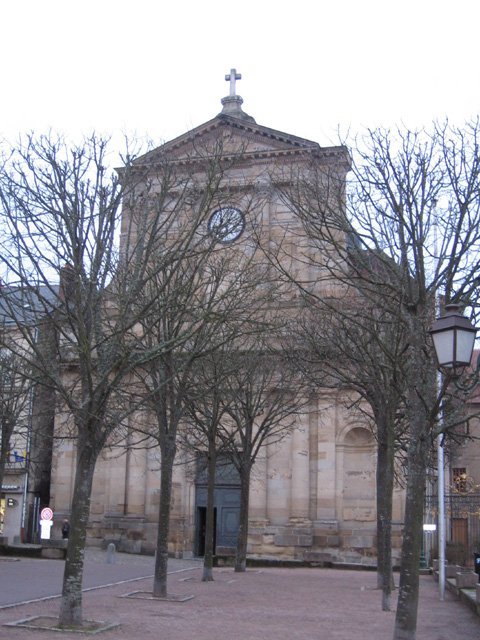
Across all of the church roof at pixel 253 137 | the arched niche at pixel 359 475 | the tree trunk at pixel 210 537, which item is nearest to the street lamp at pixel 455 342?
the tree trunk at pixel 210 537

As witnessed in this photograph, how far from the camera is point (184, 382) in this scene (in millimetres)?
17609

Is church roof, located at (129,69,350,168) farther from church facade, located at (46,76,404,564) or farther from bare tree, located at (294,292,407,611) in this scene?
bare tree, located at (294,292,407,611)

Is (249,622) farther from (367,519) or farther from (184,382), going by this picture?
(367,519)

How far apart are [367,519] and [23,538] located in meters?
17.8

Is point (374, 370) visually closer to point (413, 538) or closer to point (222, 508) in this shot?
point (413, 538)

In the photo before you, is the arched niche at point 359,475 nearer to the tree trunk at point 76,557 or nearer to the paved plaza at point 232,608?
the paved plaza at point 232,608

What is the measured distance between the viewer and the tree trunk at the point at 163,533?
16.6 meters

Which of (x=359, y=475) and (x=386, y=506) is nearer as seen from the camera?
(x=386, y=506)

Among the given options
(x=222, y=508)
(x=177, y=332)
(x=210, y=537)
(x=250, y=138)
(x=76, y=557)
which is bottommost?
(x=210, y=537)

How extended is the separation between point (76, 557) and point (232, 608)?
4759mm

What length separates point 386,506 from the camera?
62.2 ft

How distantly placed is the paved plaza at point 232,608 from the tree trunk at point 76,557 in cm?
53

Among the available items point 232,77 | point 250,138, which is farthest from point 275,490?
point 232,77

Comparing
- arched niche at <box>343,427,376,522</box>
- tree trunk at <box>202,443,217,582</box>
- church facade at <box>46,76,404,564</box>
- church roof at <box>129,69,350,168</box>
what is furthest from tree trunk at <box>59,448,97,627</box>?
church roof at <box>129,69,350,168</box>
